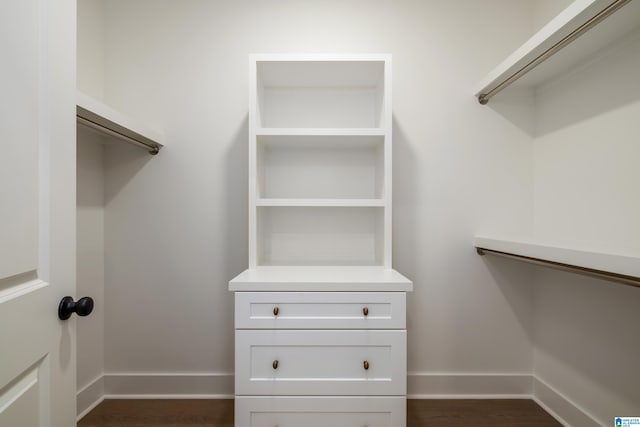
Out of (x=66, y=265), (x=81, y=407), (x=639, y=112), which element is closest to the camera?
(x=66, y=265)

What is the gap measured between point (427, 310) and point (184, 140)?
1653 mm

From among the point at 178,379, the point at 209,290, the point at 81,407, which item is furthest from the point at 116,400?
the point at 209,290

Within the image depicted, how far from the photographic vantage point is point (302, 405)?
128 cm

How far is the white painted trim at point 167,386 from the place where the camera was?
1.78 metres

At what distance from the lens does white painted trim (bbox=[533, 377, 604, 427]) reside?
147 centimetres

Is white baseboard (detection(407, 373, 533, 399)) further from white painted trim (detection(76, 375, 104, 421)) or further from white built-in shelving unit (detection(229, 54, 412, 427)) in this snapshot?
white painted trim (detection(76, 375, 104, 421))

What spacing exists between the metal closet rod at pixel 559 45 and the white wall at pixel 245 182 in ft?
0.46

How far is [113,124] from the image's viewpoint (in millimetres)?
1377

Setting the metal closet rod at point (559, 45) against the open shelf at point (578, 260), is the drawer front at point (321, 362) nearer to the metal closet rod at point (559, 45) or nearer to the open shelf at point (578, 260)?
the open shelf at point (578, 260)

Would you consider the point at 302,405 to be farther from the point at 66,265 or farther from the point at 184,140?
the point at 184,140

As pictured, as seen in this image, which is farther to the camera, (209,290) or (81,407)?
(209,290)

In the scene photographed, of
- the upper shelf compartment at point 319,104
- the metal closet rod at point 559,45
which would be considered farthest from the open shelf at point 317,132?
the metal closet rod at point 559,45

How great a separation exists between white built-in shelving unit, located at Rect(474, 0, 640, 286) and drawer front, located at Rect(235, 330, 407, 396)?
24.9 inches

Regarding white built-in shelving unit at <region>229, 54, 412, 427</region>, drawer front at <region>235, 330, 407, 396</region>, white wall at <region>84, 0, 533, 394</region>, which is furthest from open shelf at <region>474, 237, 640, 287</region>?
drawer front at <region>235, 330, 407, 396</region>
